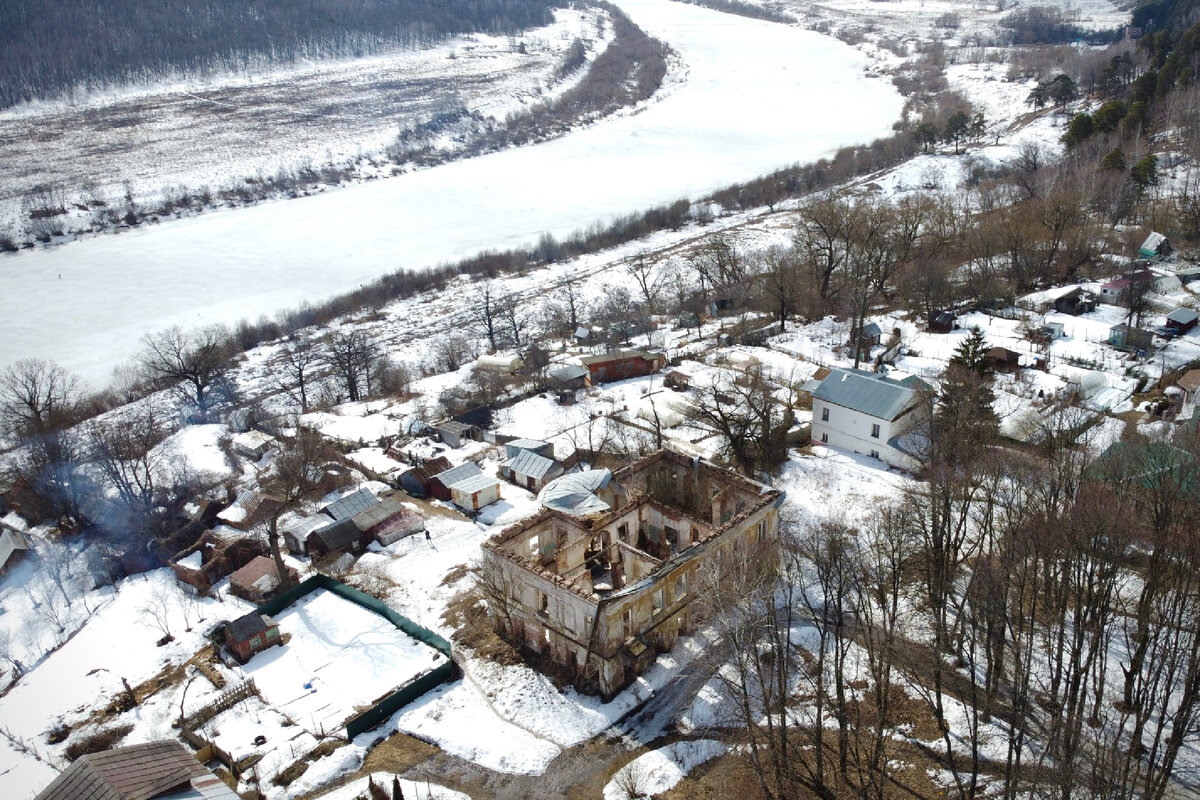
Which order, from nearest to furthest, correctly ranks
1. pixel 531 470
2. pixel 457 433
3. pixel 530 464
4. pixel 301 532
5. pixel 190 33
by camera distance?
1. pixel 301 532
2. pixel 531 470
3. pixel 530 464
4. pixel 457 433
5. pixel 190 33

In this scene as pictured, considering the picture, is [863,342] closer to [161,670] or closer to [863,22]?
[161,670]

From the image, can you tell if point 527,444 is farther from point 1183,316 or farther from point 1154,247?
point 1154,247

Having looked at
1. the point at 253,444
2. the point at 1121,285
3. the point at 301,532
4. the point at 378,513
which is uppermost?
the point at 1121,285

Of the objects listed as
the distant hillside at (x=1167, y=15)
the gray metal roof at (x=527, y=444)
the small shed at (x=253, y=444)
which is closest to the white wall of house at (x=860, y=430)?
the gray metal roof at (x=527, y=444)

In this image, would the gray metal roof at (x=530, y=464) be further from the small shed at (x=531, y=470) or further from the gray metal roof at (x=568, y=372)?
the gray metal roof at (x=568, y=372)

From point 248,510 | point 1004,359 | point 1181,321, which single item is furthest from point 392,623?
point 1181,321
